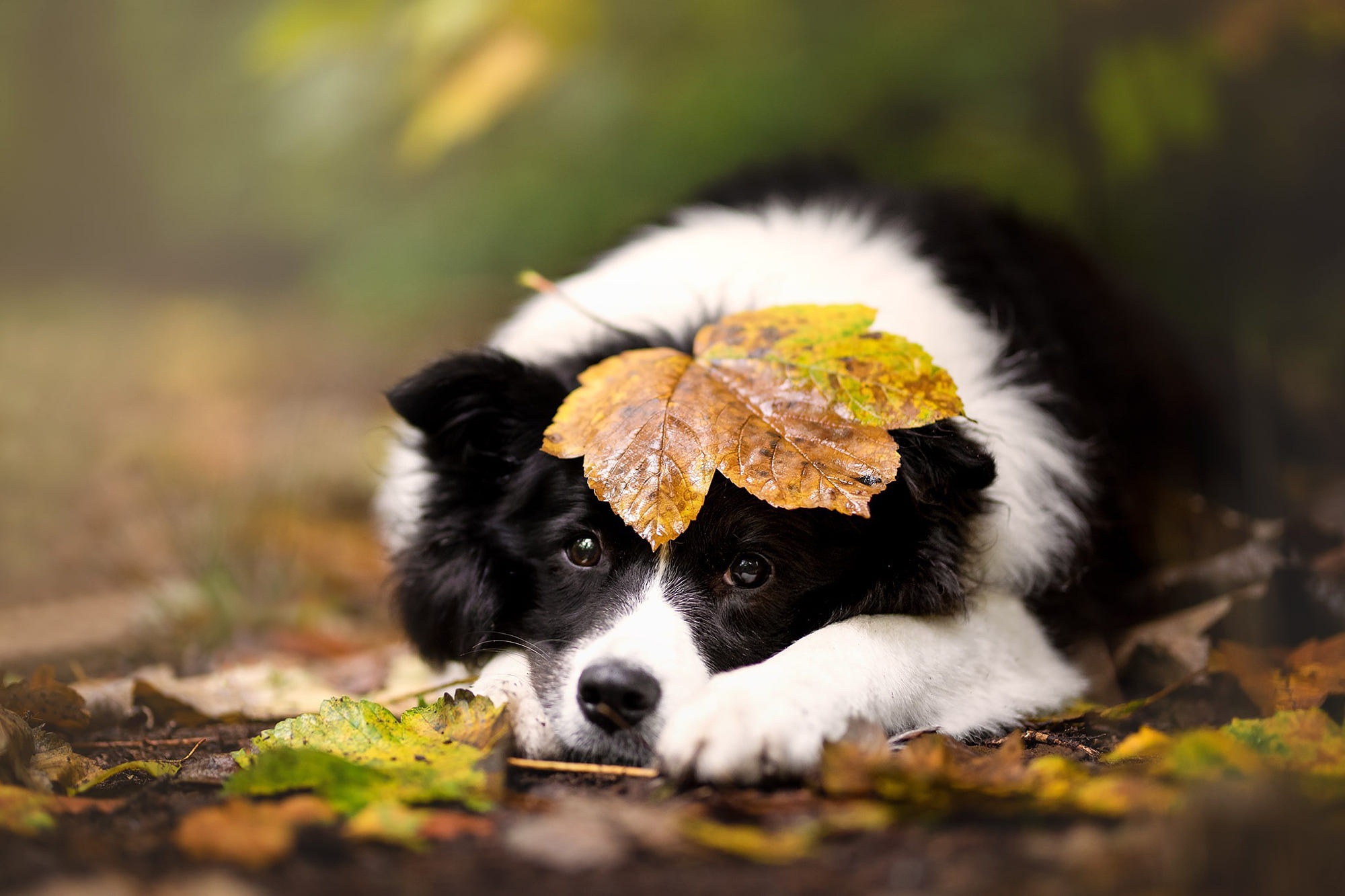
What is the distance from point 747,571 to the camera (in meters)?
2.26

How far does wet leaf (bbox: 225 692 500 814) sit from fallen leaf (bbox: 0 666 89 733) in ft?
1.75

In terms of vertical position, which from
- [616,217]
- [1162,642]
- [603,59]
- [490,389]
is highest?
[603,59]

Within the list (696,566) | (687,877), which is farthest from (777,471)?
(687,877)

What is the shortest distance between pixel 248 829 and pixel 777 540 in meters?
1.21

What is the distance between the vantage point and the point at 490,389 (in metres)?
2.47

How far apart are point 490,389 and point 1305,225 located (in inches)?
134

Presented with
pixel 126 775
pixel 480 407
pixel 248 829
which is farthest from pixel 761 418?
pixel 126 775

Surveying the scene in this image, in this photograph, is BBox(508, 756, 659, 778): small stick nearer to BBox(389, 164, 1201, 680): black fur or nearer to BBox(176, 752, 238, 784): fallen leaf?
BBox(389, 164, 1201, 680): black fur

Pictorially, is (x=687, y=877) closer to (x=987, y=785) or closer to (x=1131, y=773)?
(x=987, y=785)

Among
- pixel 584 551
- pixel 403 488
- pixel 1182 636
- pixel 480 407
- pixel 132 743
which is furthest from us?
pixel 403 488

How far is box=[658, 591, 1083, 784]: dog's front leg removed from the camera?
5.76 feet

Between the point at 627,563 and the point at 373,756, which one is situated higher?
the point at 627,563

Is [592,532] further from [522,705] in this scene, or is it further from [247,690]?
[247,690]

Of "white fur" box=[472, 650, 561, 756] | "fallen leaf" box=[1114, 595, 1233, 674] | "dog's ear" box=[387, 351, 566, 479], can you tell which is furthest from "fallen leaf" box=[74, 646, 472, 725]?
"fallen leaf" box=[1114, 595, 1233, 674]
